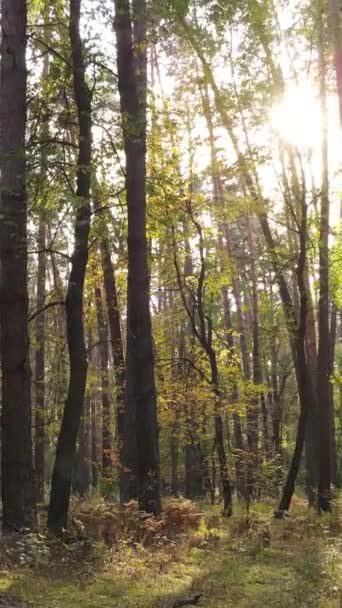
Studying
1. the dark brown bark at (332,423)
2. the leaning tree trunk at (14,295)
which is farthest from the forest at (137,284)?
the dark brown bark at (332,423)

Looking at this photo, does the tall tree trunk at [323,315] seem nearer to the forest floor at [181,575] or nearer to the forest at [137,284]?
the forest at [137,284]

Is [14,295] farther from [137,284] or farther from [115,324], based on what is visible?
[115,324]

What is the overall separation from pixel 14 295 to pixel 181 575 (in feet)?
12.6

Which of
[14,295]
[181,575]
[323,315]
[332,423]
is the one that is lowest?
[181,575]

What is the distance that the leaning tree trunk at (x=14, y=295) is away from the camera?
24.0ft

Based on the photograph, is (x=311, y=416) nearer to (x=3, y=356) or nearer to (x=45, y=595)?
(x=3, y=356)

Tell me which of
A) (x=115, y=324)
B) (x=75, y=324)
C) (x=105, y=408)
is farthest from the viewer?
(x=105, y=408)

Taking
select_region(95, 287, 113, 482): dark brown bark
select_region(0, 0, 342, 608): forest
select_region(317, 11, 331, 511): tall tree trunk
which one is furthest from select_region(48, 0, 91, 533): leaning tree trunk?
select_region(95, 287, 113, 482): dark brown bark

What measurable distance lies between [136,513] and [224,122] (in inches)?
333

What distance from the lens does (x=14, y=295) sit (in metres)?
7.75

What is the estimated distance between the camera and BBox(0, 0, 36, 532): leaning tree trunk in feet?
24.0

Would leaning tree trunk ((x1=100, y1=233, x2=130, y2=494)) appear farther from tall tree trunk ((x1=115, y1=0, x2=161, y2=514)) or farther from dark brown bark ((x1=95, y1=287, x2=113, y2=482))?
tall tree trunk ((x1=115, y1=0, x2=161, y2=514))

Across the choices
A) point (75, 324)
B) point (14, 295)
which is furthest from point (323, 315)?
point (14, 295)

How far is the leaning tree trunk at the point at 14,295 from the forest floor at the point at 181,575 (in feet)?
2.74
